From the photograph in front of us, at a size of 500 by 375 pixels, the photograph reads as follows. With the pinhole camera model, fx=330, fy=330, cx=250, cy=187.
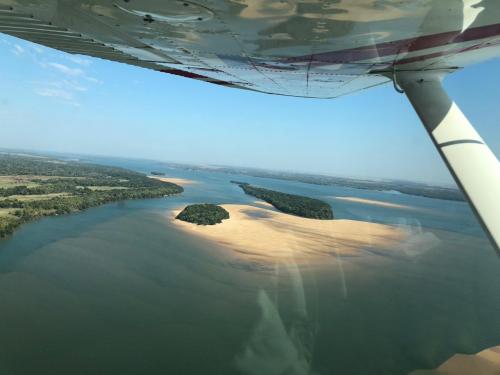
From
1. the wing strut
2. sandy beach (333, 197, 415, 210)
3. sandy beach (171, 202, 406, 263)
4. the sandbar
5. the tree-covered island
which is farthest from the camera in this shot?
sandy beach (333, 197, 415, 210)

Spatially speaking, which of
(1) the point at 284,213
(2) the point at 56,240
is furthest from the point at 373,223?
(2) the point at 56,240

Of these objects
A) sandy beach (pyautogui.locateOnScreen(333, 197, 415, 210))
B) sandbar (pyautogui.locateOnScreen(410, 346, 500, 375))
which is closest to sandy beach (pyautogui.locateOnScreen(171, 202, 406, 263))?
sandbar (pyautogui.locateOnScreen(410, 346, 500, 375))

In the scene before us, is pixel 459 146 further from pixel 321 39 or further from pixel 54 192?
pixel 54 192

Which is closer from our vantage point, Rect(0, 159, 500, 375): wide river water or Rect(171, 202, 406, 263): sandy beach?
Rect(0, 159, 500, 375): wide river water

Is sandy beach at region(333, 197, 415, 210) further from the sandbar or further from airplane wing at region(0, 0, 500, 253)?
airplane wing at region(0, 0, 500, 253)

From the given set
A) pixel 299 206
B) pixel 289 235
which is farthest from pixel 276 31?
pixel 299 206

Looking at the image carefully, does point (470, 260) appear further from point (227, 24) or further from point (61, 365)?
point (227, 24)

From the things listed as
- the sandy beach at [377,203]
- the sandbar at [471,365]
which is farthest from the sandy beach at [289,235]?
the sandy beach at [377,203]

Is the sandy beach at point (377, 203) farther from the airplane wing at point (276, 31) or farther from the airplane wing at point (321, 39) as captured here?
the airplane wing at point (276, 31)
